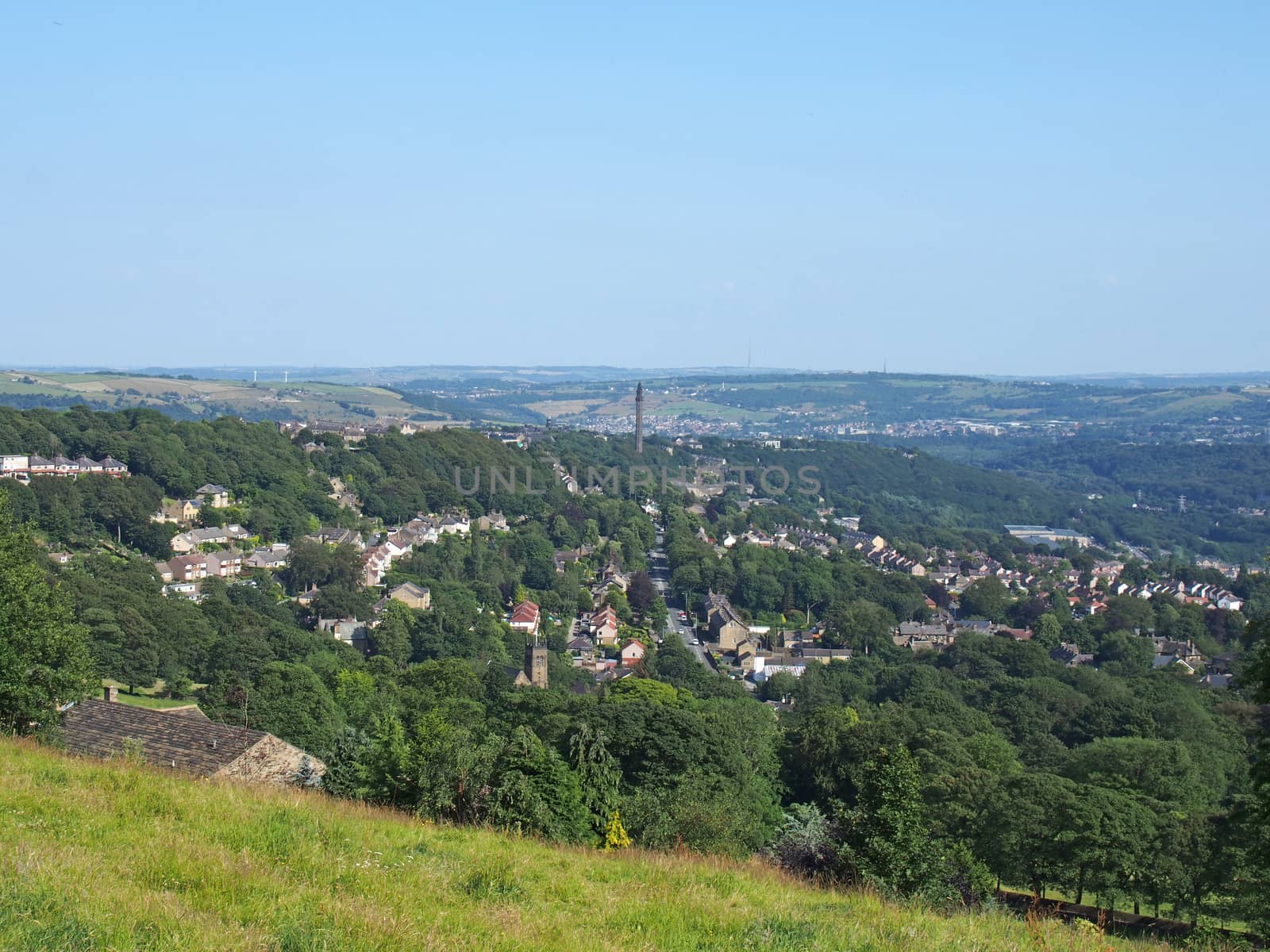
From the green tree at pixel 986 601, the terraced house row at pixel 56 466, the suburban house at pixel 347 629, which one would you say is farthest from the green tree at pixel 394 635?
the green tree at pixel 986 601

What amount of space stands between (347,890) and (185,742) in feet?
34.3

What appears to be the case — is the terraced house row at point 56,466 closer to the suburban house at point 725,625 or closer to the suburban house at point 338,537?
the suburban house at point 338,537

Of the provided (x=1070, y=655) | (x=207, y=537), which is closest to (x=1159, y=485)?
(x=1070, y=655)

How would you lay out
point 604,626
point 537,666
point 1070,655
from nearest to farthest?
point 537,666 → point 1070,655 → point 604,626

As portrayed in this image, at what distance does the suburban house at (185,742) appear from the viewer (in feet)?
49.6

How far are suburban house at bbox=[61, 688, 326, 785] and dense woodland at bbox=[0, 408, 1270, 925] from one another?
999mm

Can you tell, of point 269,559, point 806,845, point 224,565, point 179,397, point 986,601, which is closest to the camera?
point 806,845

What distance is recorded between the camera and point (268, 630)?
4175 cm

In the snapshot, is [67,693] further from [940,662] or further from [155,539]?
[155,539]

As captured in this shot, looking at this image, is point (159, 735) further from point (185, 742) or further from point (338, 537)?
point (338, 537)

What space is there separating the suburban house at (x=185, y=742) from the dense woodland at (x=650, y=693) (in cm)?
100

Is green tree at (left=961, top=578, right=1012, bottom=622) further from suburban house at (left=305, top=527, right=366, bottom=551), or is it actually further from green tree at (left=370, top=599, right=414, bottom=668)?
suburban house at (left=305, top=527, right=366, bottom=551)

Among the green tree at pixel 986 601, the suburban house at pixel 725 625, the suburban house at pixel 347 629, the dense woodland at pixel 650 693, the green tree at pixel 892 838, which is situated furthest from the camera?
the green tree at pixel 986 601

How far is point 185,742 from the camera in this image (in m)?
15.9
